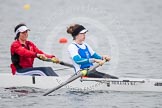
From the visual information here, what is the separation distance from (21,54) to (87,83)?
214 cm

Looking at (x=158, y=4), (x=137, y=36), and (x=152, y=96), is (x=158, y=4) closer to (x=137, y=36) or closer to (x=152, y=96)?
(x=137, y=36)

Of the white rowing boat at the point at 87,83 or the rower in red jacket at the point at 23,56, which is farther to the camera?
the rower in red jacket at the point at 23,56

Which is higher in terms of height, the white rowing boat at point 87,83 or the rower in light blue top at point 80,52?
the rower in light blue top at point 80,52

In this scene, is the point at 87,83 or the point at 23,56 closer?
the point at 87,83

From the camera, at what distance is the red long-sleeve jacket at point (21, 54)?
21030 millimetres

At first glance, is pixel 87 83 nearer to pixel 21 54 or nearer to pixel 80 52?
pixel 80 52

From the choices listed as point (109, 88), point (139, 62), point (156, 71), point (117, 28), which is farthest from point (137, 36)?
point (109, 88)

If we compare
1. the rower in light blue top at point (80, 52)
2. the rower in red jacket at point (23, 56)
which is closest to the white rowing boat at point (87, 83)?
the rower in red jacket at point (23, 56)

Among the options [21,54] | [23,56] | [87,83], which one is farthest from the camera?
[23,56]

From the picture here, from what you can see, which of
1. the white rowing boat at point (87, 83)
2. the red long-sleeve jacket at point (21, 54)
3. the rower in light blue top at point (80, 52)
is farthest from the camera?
the red long-sleeve jacket at point (21, 54)

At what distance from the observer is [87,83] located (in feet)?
68.2

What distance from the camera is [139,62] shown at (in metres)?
28.6

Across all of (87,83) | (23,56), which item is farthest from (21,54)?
(87,83)

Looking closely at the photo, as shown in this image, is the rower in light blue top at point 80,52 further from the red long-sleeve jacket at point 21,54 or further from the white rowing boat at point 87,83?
the red long-sleeve jacket at point 21,54
